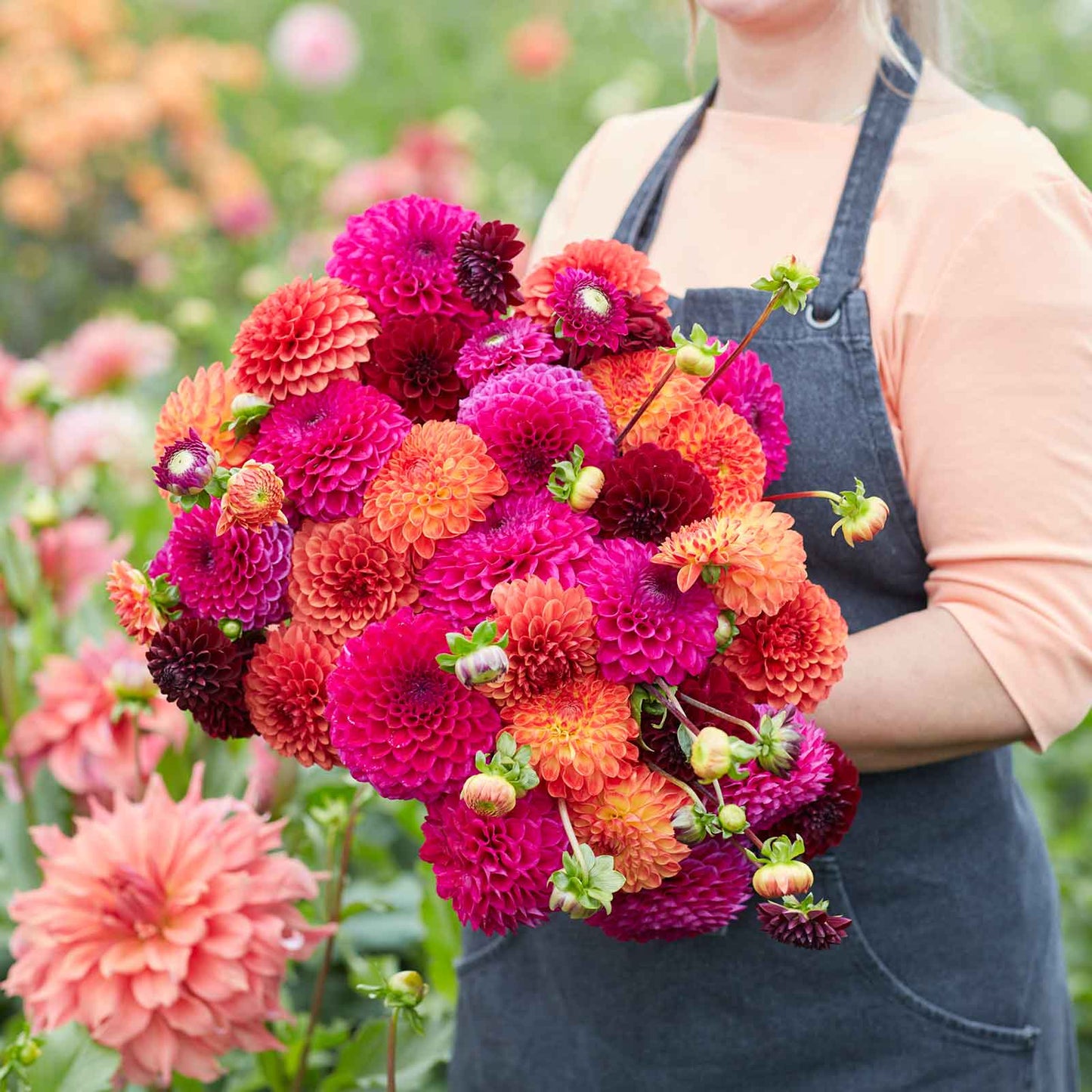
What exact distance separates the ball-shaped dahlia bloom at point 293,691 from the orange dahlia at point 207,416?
10 cm

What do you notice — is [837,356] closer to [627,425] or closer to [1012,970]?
[627,425]

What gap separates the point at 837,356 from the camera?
82cm

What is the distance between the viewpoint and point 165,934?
0.84 meters

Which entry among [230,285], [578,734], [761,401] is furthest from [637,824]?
[230,285]

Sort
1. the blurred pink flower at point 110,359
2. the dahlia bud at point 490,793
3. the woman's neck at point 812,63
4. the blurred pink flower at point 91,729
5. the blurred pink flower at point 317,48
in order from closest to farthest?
the dahlia bud at point 490,793, the woman's neck at point 812,63, the blurred pink flower at point 91,729, the blurred pink flower at point 110,359, the blurred pink flower at point 317,48

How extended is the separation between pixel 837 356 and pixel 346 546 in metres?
0.37

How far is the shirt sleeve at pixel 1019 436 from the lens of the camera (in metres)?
0.74

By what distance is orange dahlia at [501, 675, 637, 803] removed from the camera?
0.56 meters

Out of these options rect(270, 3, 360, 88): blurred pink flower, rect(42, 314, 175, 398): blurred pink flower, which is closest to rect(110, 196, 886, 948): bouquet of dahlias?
rect(42, 314, 175, 398): blurred pink flower

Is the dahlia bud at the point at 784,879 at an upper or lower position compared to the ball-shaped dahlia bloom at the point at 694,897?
upper

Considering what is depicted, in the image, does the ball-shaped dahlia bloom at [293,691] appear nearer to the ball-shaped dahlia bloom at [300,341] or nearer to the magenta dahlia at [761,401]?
the ball-shaped dahlia bloom at [300,341]

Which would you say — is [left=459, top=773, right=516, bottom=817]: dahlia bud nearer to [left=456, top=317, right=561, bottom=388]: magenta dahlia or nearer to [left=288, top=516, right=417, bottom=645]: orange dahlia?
[left=288, top=516, right=417, bottom=645]: orange dahlia

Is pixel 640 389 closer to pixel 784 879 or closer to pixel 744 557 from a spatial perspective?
pixel 744 557

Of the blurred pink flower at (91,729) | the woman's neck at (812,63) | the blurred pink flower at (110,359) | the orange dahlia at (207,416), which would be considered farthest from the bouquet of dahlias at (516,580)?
the blurred pink flower at (110,359)
